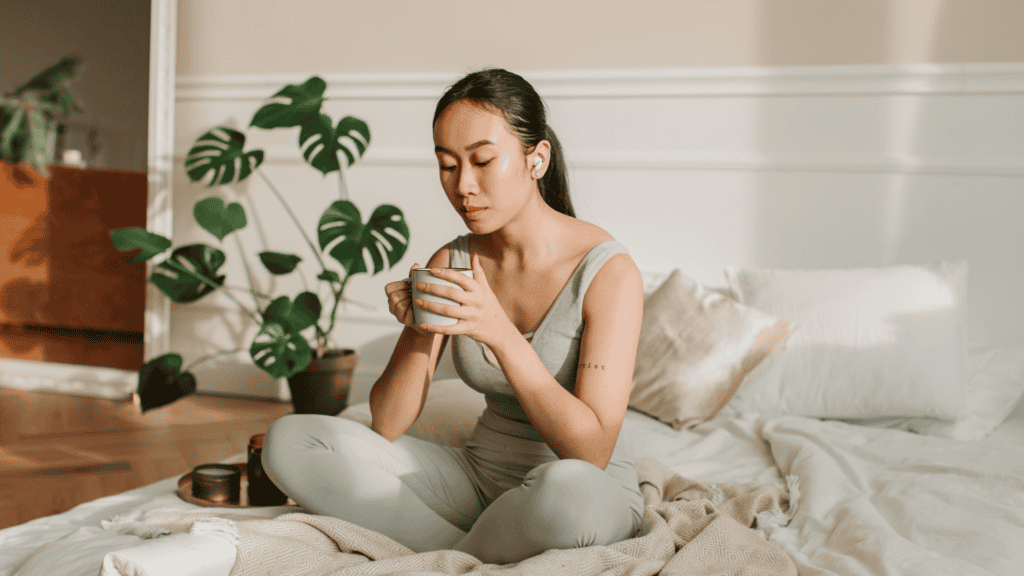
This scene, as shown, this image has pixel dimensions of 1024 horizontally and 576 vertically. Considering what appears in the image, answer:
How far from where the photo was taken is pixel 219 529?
860 millimetres

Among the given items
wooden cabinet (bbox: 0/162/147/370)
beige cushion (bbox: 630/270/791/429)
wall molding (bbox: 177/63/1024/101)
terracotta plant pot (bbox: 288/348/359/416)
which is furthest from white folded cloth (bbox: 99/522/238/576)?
wooden cabinet (bbox: 0/162/147/370)

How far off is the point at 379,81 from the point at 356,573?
204 centimetres

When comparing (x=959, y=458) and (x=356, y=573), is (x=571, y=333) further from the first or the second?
(x=959, y=458)

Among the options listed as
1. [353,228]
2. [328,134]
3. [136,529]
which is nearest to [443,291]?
[136,529]

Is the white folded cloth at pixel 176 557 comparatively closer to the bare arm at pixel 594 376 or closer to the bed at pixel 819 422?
the bed at pixel 819 422

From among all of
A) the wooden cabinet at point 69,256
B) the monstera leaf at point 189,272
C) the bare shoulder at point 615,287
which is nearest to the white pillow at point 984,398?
the bare shoulder at point 615,287

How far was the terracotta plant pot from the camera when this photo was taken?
2248mm

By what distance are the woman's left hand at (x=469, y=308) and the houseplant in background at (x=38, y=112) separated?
3.15 meters

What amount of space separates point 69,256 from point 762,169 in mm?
2958

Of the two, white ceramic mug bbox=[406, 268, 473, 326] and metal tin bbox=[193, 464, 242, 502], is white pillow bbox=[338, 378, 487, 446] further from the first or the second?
white ceramic mug bbox=[406, 268, 473, 326]

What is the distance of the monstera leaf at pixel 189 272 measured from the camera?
232 centimetres

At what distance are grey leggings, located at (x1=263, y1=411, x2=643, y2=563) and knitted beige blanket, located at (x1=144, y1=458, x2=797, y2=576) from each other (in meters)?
0.03

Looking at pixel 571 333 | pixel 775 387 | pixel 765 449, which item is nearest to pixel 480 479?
pixel 571 333

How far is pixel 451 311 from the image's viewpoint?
2.68ft
